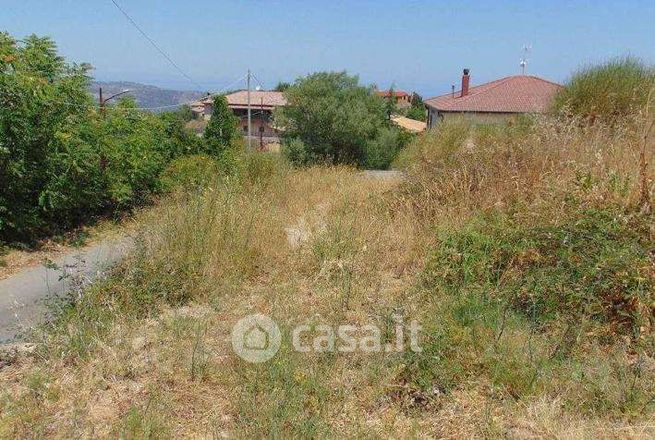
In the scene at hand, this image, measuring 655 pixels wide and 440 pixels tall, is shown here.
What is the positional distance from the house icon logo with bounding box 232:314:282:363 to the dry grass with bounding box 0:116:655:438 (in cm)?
9

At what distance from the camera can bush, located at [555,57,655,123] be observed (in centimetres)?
784

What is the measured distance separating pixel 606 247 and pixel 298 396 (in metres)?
2.46

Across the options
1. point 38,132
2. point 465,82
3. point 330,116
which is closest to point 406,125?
point 465,82

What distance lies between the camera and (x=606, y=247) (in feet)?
11.5

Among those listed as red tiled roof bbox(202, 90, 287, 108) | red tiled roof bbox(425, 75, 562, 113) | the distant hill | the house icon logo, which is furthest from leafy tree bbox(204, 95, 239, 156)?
red tiled roof bbox(202, 90, 287, 108)

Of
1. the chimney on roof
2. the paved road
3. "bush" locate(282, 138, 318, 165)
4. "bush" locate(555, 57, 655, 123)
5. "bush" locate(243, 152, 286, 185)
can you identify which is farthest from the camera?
the chimney on roof

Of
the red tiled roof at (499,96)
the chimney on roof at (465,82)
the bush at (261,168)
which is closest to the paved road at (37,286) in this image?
the bush at (261,168)

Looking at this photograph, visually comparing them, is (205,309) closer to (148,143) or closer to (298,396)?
(298,396)

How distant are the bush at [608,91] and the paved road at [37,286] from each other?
684cm

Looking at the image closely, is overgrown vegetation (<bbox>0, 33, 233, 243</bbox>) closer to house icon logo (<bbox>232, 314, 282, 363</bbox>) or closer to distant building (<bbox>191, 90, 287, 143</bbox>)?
house icon logo (<bbox>232, 314, 282, 363</bbox>)

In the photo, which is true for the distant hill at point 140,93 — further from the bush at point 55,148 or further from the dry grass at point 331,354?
the dry grass at point 331,354

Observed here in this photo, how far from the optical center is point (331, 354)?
3.20 m

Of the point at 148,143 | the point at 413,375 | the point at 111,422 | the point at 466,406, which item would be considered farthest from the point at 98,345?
the point at 148,143

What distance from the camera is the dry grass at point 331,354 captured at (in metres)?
2.64
